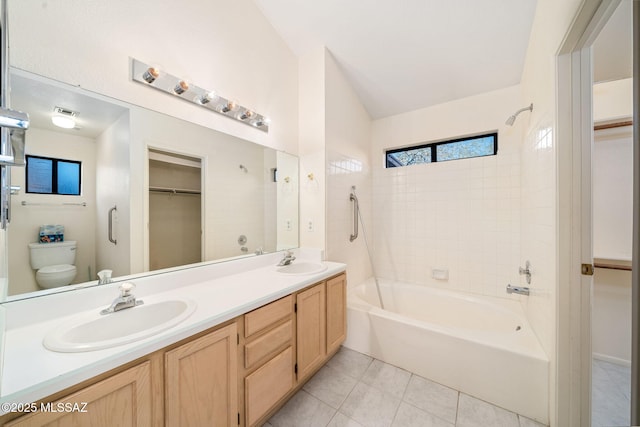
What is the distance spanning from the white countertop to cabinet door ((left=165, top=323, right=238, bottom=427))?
8cm

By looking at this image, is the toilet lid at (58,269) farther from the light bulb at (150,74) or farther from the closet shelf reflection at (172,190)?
the light bulb at (150,74)

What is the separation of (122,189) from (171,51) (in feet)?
3.09

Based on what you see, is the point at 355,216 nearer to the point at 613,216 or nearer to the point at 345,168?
the point at 345,168

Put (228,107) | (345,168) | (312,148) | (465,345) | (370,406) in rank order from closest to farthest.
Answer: (370,406), (465,345), (228,107), (312,148), (345,168)

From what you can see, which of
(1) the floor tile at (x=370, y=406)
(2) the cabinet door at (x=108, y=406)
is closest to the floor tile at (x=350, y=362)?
(1) the floor tile at (x=370, y=406)

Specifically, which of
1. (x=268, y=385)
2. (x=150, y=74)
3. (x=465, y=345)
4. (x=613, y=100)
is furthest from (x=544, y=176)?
(x=150, y=74)

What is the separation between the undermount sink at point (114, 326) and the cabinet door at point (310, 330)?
70cm

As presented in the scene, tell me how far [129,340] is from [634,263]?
137 centimetres

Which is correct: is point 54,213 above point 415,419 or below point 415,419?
above

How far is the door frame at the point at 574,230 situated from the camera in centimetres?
112

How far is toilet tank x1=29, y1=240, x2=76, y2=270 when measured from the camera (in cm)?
96

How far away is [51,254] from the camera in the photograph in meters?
0.99

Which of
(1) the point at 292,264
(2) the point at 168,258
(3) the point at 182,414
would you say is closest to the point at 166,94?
(2) the point at 168,258

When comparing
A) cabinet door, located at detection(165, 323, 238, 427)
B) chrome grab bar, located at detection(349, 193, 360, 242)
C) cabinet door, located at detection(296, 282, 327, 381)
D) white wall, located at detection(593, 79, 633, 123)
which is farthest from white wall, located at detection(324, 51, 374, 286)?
white wall, located at detection(593, 79, 633, 123)
